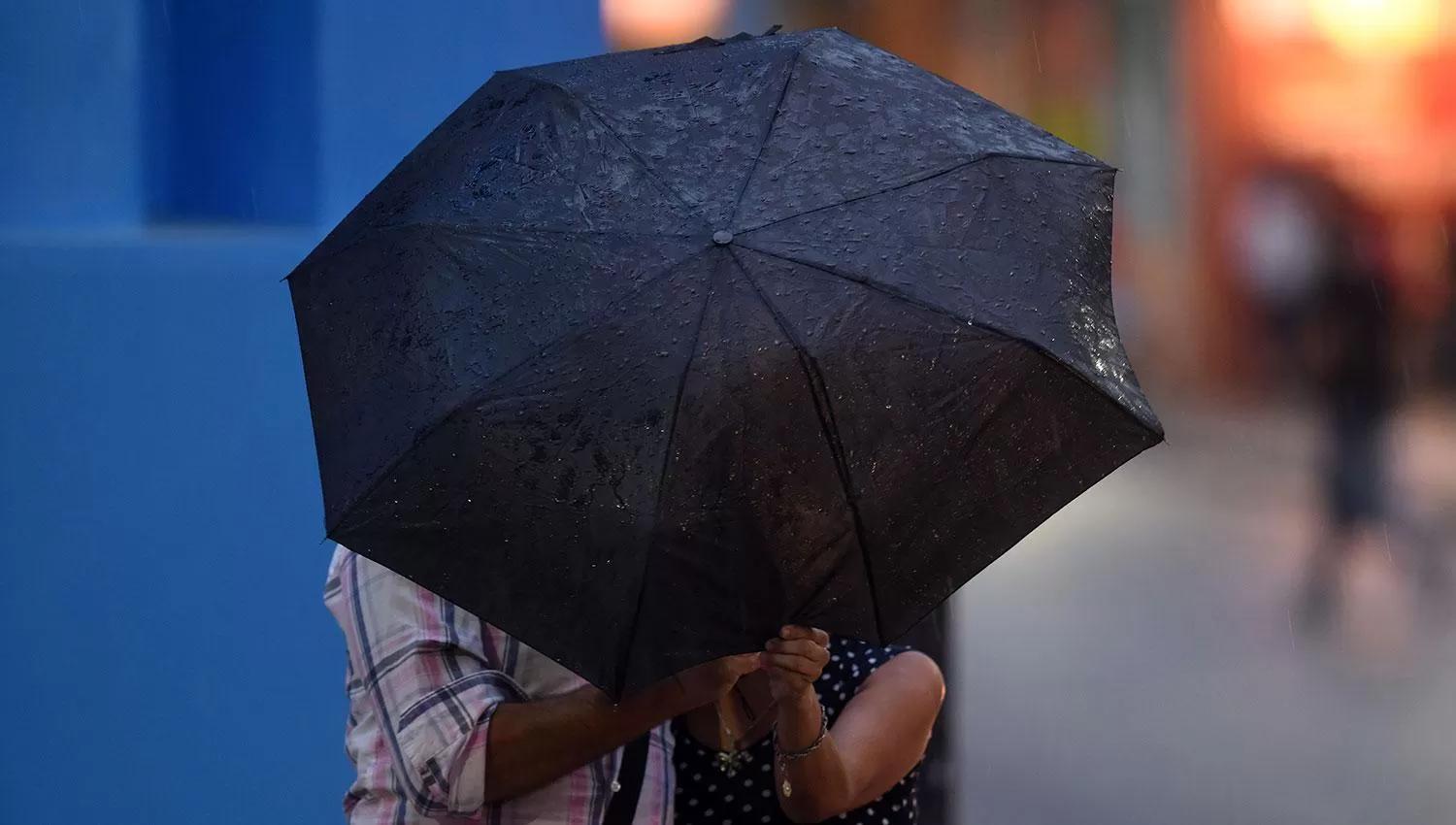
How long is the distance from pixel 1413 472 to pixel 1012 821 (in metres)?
9.32

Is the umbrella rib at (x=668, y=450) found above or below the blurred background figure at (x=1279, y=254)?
above

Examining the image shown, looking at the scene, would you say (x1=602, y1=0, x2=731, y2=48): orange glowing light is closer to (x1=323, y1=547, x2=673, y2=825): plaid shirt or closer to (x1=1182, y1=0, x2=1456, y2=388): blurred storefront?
(x1=323, y1=547, x2=673, y2=825): plaid shirt

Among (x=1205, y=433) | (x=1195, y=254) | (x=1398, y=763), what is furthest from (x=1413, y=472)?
(x=1398, y=763)

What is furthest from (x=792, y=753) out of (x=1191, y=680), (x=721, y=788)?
(x=1191, y=680)

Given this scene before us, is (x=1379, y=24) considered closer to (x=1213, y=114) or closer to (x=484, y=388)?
(x=1213, y=114)

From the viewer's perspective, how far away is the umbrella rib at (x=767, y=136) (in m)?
1.60

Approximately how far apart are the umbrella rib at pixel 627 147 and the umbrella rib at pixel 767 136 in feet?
0.12

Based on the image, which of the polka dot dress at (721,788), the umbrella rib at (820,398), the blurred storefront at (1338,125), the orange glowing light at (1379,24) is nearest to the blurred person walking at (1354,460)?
the blurred storefront at (1338,125)

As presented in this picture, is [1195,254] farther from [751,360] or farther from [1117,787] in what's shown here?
[751,360]

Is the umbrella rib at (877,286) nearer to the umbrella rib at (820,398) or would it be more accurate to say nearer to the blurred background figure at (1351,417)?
the umbrella rib at (820,398)

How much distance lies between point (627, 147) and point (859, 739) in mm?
873

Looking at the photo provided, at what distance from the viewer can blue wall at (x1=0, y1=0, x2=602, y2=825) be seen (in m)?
2.92

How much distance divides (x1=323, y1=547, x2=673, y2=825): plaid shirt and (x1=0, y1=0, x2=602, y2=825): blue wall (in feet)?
3.90

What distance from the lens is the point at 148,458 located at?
9.74 ft
